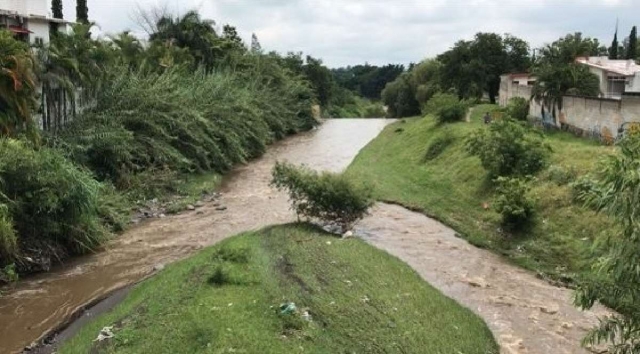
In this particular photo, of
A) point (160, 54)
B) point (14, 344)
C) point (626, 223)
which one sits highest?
point (160, 54)

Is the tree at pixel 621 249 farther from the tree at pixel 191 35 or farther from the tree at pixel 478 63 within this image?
the tree at pixel 478 63

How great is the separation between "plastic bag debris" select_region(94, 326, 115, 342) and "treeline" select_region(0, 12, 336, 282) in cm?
430

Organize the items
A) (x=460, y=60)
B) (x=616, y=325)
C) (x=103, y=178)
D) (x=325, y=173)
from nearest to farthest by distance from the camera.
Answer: (x=616, y=325) < (x=325, y=173) < (x=103, y=178) < (x=460, y=60)

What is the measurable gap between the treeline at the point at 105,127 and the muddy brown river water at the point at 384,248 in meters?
0.93

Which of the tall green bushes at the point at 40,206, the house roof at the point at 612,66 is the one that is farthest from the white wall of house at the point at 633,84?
the tall green bushes at the point at 40,206

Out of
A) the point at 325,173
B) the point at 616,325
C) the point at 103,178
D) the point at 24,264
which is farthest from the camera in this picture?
the point at 103,178

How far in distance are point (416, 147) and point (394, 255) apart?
17.1 meters

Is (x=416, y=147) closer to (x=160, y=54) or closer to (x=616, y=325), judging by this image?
(x=160, y=54)

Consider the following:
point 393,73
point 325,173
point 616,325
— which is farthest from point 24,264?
point 393,73

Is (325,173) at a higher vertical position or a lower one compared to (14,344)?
higher

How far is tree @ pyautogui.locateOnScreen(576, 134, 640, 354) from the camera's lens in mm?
4617

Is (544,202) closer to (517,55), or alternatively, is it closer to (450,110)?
(450,110)

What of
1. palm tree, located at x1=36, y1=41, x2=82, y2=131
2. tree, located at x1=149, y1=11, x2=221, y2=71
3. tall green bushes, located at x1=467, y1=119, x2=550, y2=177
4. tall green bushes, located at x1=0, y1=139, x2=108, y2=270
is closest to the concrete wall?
tall green bushes, located at x1=467, y1=119, x2=550, y2=177

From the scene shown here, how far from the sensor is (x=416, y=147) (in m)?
30.9
